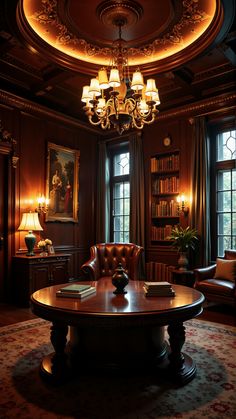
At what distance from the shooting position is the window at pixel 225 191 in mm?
5473

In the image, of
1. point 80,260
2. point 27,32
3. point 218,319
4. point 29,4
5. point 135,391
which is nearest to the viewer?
point 135,391

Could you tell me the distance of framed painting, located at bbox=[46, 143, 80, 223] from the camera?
6.11 meters

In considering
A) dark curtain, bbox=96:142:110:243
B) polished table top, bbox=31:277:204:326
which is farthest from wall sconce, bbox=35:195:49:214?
polished table top, bbox=31:277:204:326

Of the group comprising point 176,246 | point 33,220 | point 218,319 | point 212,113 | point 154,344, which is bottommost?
point 218,319

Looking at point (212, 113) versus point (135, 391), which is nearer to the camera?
point (135, 391)

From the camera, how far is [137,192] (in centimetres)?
643

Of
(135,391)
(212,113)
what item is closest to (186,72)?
(212,113)

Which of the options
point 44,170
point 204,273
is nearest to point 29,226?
point 44,170

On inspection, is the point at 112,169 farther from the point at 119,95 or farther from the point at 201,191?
the point at 119,95

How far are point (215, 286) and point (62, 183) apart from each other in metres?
3.48

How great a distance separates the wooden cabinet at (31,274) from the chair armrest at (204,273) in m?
2.27

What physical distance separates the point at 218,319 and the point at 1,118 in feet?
14.7

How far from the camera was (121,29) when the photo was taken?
12.9 ft

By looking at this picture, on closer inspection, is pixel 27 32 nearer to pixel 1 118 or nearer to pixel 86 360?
pixel 1 118
